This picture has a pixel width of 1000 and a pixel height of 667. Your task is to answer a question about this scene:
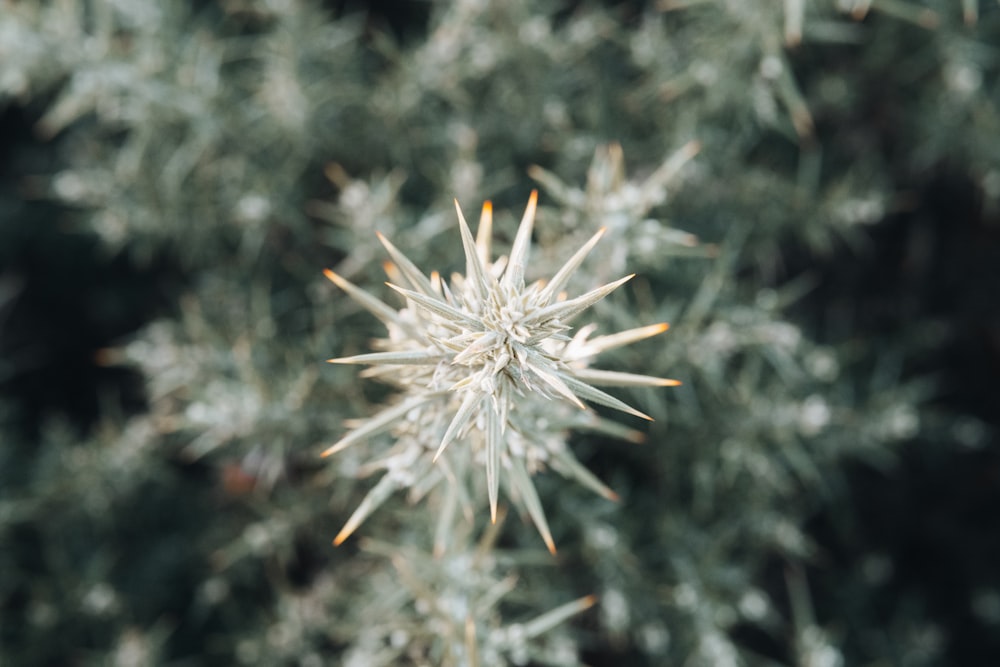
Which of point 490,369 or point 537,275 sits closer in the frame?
point 490,369

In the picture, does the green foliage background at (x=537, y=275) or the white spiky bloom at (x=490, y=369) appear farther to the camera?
the green foliage background at (x=537, y=275)

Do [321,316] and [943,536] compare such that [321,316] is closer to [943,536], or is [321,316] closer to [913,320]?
[913,320]

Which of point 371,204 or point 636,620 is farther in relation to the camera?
point 636,620

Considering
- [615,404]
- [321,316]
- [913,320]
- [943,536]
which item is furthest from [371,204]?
[943,536]

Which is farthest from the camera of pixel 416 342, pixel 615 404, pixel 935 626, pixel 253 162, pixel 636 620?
pixel 935 626
